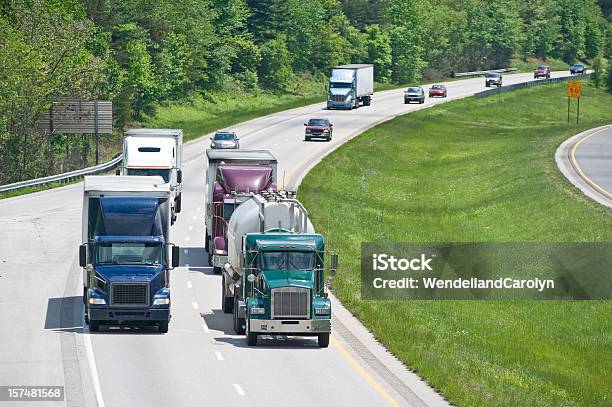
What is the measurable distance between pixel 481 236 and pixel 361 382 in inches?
1359

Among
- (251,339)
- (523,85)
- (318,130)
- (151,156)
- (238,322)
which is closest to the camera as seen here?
(251,339)

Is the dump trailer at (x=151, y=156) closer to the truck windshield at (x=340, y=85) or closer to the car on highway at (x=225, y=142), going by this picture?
the car on highway at (x=225, y=142)

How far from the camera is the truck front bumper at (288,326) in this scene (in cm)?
3381

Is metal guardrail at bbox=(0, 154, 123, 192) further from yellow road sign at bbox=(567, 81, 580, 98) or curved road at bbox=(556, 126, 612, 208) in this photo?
yellow road sign at bbox=(567, 81, 580, 98)

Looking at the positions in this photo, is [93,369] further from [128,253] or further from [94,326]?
[128,253]

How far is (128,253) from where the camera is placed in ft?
119

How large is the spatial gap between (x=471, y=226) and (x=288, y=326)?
35404 millimetres

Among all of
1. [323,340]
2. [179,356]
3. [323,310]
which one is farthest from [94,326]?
[323,310]

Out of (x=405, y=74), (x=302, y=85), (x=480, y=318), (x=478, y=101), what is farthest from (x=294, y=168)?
(x=405, y=74)

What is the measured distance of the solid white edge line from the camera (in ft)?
93.2

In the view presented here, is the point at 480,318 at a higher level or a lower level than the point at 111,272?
lower

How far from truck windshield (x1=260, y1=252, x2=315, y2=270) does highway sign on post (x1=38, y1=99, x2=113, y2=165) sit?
178 feet

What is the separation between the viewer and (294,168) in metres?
82.8

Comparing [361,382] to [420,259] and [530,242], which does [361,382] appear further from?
[530,242]
